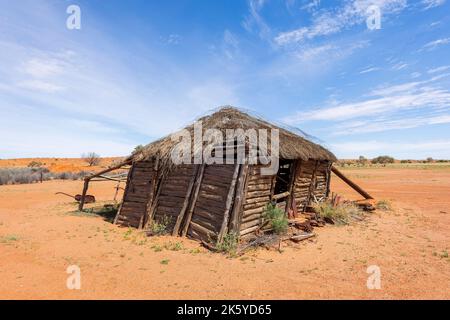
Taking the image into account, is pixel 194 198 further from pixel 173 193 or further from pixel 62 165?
pixel 62 165

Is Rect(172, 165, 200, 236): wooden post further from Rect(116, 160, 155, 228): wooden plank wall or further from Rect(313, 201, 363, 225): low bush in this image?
Answer: Rect(313, 201, 363, 225): low bush

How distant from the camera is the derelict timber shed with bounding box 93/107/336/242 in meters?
7.96

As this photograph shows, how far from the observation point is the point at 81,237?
8805mm

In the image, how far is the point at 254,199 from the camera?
8.58 m

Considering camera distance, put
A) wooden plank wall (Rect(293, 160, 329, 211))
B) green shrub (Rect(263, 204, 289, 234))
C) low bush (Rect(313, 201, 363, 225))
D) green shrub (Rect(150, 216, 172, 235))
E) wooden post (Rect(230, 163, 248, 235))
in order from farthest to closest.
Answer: wooden plank wall (Rect(293, 160, 329, 211)) → low bush (Rect(313, 201, 363, 225)) → green shrub (Rect(150, 216, 172, 235)) → green shrub (Rect(263, 204, 289, 234)) → wooden post (Rect(230, 163, 248, 235))

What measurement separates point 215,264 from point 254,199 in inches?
101

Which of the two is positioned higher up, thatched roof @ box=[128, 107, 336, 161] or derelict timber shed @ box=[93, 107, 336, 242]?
thatched roof @ box=[128, 107, 336, 161]

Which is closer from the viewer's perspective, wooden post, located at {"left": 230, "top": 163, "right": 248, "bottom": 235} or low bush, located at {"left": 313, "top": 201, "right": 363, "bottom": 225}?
wooden post, located at {"left": 230, "top": 163, "right": 248, "bottom": 235}

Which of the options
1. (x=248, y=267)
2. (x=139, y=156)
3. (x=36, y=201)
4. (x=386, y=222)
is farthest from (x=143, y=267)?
(x=36, y=201)

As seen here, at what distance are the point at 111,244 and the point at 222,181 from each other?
11.0ft

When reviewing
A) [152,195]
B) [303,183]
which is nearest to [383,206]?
[303,183]

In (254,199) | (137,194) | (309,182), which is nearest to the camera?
(254,199)

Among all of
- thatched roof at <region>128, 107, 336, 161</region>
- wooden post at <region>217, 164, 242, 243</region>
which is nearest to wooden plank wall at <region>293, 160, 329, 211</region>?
thatched roof at <region>128, 107, 336, 161</region>
